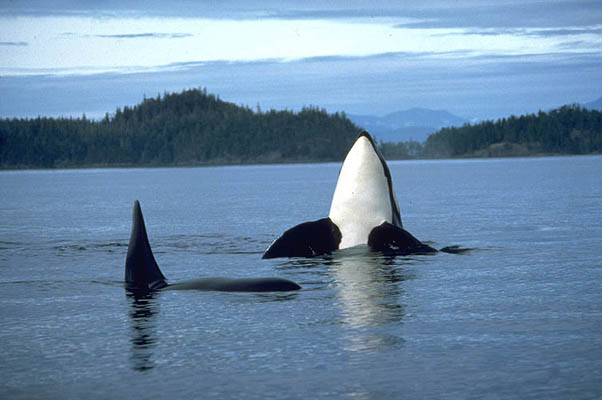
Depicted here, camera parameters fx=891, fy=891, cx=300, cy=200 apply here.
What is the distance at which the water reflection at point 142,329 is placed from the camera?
10234mm

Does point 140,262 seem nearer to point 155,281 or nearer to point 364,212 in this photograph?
point 155,281

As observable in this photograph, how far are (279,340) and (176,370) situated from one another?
6.07 ft

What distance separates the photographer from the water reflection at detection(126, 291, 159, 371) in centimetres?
1023

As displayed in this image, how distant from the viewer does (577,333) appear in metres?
11.4

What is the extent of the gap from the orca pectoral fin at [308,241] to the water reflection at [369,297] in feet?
2.06

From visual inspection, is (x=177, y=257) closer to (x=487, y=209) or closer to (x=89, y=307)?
(x=89, y=307)

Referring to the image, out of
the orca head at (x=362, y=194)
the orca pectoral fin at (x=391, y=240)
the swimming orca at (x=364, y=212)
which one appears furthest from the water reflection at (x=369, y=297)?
the orca head at (x=362, y=194)

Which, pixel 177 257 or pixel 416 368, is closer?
pixel 416 368

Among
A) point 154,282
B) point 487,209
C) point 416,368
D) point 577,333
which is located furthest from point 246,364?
point 487,209

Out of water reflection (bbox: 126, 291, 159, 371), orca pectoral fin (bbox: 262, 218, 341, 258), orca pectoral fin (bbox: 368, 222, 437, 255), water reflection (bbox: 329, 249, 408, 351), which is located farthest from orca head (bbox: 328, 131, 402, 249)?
water reflection (bbox: 126, 291, 159, 371)

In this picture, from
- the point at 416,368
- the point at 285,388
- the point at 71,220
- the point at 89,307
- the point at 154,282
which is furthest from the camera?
the point at 71,220

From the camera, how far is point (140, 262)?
1500 centimetres

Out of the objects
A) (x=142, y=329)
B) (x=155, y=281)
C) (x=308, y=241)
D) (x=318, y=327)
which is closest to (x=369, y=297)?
(x=318, y=327)

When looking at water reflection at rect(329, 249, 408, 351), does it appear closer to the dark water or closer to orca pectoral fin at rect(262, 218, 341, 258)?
the dark water
